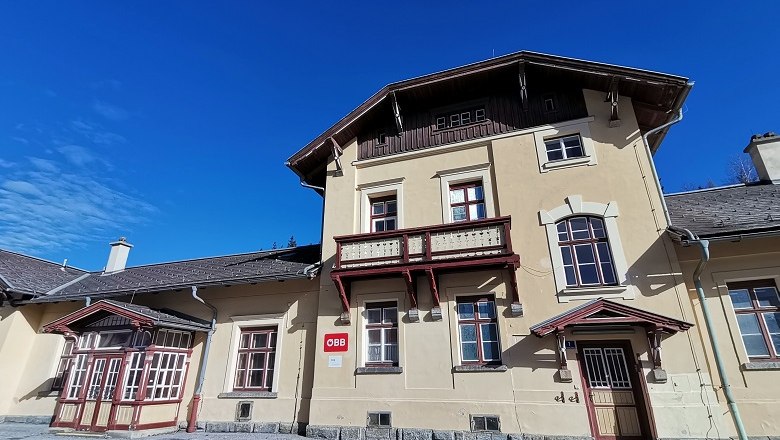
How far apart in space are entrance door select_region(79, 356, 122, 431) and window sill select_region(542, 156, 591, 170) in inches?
528

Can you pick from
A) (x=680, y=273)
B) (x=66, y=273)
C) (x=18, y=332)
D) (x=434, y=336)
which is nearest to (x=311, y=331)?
(x=434, y=336)

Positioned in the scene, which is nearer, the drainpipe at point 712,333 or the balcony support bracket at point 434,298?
the drainpipe at point 712,333

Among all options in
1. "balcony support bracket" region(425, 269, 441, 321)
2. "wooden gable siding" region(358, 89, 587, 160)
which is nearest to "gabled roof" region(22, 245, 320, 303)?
"balcony support bracket" region(425, 269, 441, 321)

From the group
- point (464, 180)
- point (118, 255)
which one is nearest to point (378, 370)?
point (464, 180)

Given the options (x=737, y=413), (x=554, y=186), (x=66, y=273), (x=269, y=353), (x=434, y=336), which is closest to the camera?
(x=737, y=413)

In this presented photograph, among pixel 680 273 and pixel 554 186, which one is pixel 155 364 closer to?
pixel 554 186

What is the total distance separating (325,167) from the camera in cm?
1432

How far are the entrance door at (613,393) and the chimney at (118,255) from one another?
1828 centimetres

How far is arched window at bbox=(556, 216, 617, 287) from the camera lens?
974cm

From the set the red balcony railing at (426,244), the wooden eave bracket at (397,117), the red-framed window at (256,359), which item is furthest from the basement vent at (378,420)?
the wooden eave bracket at (397,117)

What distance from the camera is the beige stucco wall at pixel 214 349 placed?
11195 millimetres

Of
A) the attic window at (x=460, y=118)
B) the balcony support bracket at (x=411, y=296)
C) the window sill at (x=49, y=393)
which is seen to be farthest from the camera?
the window sill at (x=49, y=393)

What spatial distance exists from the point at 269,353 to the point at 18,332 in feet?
32.8

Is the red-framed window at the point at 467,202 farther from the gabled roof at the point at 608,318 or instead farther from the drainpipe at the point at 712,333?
the drainpipe at the point at 712,333
